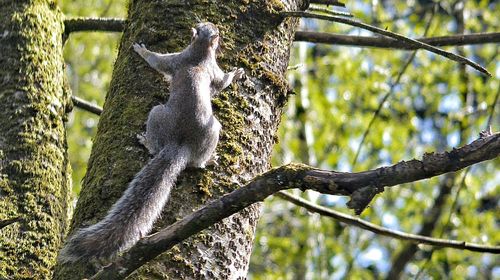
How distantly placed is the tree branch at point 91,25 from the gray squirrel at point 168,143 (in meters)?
0.37

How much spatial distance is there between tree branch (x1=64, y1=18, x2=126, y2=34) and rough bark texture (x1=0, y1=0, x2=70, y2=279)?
0.30ft

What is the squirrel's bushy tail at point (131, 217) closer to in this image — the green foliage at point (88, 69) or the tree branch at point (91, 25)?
the tree branch at point (91, 25)

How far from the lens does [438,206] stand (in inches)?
379

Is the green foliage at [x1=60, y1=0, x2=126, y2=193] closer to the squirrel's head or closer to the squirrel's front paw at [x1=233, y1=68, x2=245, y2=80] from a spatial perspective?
the squirrel's head

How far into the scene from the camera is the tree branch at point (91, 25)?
339 cm

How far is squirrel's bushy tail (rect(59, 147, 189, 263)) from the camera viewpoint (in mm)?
2215

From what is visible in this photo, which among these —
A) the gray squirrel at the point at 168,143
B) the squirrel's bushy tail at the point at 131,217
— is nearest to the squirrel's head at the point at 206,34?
the gray squirrel at the point at 168,143

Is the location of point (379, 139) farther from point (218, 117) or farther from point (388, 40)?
point (218, 117)

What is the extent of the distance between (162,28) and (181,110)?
54 centimetres

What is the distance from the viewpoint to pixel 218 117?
257 centimetres

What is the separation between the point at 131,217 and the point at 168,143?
0.70 m

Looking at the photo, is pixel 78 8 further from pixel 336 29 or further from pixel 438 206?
pixel 438 206

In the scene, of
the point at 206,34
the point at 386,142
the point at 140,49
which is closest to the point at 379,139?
the point at 386,142

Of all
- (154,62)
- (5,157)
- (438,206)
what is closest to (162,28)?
(154,62)
